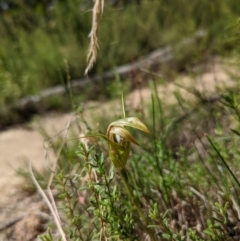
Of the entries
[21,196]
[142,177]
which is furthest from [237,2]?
[142,177]

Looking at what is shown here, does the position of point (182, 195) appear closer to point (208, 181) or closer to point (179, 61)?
point (208, 181)

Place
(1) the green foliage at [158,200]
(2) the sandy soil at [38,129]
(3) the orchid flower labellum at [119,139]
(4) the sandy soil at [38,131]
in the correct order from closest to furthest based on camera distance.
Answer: (3) the orchid flower labellum at [119,139], (1) the green foliage at [158,200], (4) the sandy soil at [38,131], (2) the sandy soil at [38,129]

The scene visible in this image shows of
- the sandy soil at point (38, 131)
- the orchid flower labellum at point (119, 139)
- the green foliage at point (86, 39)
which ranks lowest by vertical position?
the orchid flower labellum at point (119, 139)

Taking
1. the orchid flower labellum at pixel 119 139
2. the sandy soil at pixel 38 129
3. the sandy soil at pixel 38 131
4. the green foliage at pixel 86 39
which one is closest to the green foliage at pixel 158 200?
the orchid flower labellum at pixel 119 139

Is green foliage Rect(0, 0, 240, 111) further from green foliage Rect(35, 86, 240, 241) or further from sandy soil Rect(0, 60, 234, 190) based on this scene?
green foliage Rect(35, 86, 240, 241)

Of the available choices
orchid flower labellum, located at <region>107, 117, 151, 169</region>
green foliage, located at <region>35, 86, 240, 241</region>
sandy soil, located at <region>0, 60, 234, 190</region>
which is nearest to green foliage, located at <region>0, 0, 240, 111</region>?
sandy soil, located at <region>0, 60, 234, 190</region>

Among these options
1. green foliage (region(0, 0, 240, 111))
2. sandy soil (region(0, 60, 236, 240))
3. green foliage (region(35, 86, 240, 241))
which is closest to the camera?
green foliage (region(35, 86, 240, 241))

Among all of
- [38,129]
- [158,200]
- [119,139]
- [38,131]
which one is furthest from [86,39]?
[119,139]

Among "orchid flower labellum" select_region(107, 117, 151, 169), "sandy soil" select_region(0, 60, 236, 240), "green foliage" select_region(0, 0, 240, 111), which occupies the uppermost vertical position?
"green foliage" select_region(0, 0, 240, 111)

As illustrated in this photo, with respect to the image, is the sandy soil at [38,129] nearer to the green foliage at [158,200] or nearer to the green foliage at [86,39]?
the green foliage at [86,39]

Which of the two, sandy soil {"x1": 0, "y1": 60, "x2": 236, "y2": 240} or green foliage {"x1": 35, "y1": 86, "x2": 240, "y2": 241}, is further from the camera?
sandy soil {"x1": 0, "y1": 60, "x2": 236, "y2": 240}
